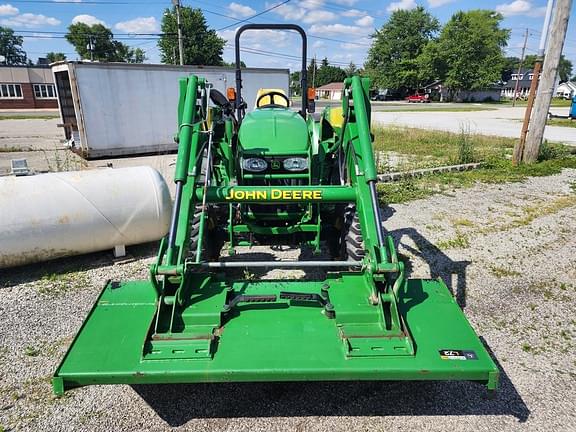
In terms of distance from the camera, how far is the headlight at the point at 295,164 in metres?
4.09

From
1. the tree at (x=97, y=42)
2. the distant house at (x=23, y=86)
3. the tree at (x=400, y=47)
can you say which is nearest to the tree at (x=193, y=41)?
the distant house at (x=23, y=86)

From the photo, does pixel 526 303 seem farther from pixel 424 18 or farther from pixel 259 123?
pixel 424 18

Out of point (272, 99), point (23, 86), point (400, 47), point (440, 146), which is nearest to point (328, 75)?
point (400, 47)

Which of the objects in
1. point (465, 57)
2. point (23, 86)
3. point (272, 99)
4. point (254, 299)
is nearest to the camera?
point (254, 299)

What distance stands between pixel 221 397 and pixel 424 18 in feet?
256

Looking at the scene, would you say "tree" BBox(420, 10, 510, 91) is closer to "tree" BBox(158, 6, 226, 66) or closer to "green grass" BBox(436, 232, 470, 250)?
"tree" BBox(158, 6, 226, 66)

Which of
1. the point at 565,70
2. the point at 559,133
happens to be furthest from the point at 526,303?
the point at 565,70

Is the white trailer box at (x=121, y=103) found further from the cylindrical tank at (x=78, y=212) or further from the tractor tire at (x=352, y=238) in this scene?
the tractor tire at (x=352, y=238)

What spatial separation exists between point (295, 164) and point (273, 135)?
1.24 ft

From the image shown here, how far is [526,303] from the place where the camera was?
420 centimetres

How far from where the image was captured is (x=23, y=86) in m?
41.1

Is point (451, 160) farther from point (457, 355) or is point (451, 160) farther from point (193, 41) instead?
point (193, 41)

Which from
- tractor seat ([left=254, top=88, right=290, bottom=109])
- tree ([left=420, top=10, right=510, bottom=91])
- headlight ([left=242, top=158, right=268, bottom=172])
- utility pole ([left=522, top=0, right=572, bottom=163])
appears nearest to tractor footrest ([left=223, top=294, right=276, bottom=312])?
headlight ([left=242, top=158, right=268, bottom=172])

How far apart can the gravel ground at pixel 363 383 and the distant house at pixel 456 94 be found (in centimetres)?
6130
